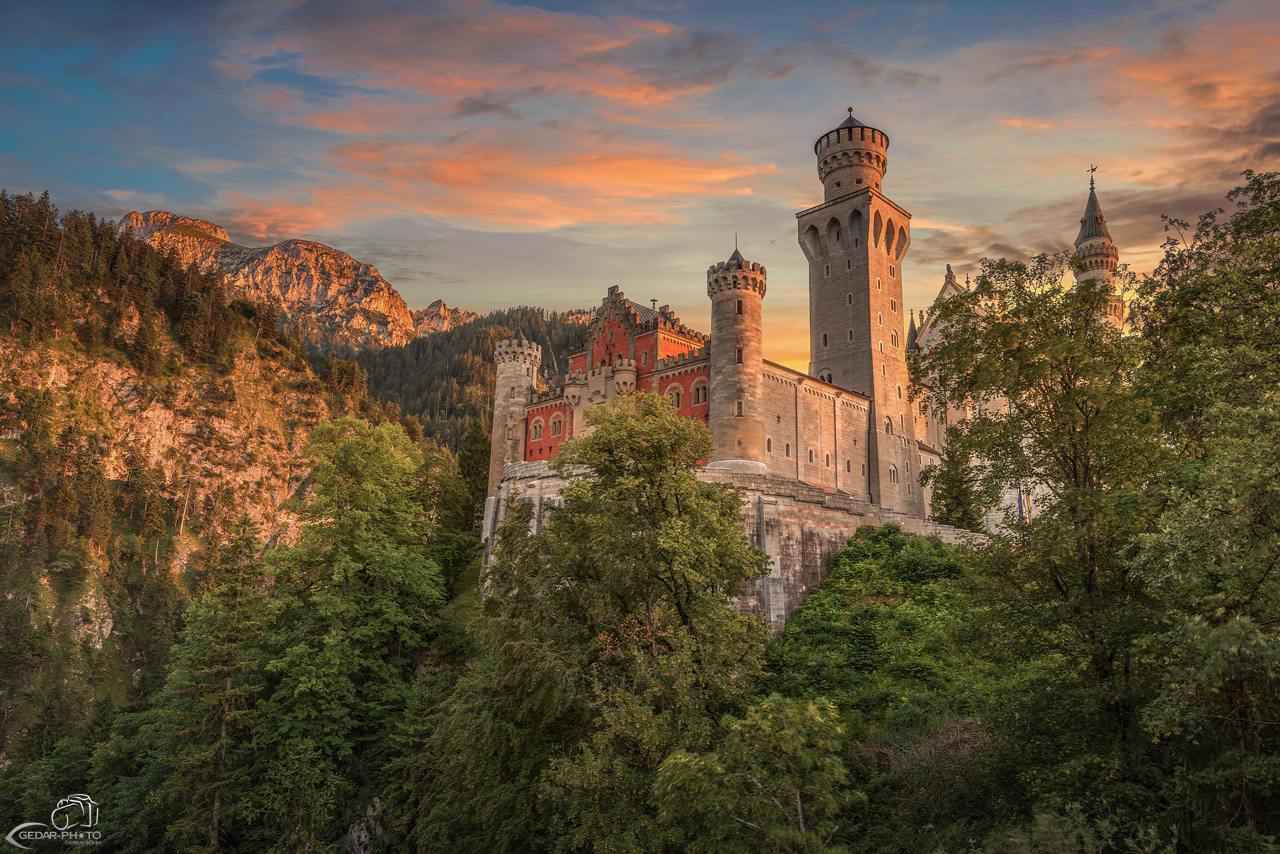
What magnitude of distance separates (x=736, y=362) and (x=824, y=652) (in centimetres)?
1887

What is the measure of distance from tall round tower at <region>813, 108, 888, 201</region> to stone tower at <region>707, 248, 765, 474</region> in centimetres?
1809

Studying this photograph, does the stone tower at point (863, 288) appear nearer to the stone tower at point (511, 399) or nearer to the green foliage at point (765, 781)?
the stone tower at point (511, 399)

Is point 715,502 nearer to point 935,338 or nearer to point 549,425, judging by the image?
point 549,425

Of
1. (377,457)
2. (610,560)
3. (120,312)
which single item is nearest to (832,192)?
(377,457)

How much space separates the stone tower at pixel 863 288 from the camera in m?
56.7

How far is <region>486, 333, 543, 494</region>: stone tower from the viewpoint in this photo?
194 feet

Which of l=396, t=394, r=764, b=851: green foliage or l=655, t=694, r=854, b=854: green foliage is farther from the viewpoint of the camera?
l=396, t=394, r=764, b=851: green foliage

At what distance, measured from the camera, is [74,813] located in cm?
3809

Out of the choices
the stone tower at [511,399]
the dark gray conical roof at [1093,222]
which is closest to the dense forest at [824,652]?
the stone tower at [511,399]

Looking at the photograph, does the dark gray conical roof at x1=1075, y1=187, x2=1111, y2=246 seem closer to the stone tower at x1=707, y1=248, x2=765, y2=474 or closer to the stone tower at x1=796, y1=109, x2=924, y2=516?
the stone tower at x1=796, y1=109, x2=924, y2=516

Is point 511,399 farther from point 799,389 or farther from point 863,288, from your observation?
point 863,288

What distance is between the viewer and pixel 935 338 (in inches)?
2731

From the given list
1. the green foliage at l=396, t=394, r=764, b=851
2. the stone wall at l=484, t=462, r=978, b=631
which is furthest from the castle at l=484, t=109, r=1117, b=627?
the green foliage at l=396, t=394, r=764, b=851

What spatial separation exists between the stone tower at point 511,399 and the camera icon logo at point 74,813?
28.9 meters
